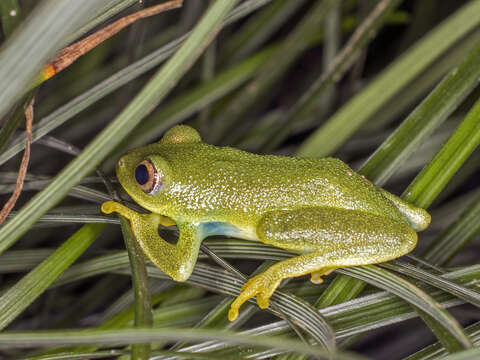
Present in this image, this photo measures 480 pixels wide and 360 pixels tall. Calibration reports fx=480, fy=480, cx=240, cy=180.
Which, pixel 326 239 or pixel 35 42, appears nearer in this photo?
pixel 35 42

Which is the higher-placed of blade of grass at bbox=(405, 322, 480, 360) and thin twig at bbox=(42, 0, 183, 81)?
thin twig at bbox=(42, 0, 183, 81)

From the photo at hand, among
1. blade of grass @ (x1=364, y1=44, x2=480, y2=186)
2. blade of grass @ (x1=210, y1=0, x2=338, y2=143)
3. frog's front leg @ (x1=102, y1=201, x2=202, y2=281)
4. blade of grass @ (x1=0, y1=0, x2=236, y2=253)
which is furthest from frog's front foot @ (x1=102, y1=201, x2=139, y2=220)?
blade of grass @ (x1=210, y1=0, x2=338, y2=143)

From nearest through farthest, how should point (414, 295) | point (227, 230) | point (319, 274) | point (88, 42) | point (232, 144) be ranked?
point (414, 295) → point (88, 42) → point (319, 274) → point (227, 230) → point (232, 144)

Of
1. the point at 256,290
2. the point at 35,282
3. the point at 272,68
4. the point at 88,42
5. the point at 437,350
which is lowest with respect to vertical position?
the point at 437,350

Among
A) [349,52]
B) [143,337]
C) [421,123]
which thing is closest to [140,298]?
[143,337]

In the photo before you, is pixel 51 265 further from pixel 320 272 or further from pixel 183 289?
pixel 320 272

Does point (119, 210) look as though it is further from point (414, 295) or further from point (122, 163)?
point (414, 295)

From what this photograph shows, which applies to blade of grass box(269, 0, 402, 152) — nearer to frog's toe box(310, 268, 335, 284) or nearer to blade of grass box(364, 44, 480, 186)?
blade of grass box(364, 44, 480, 186)

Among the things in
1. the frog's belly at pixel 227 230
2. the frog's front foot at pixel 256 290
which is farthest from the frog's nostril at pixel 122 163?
the frog's front foot at pixel 256 290
